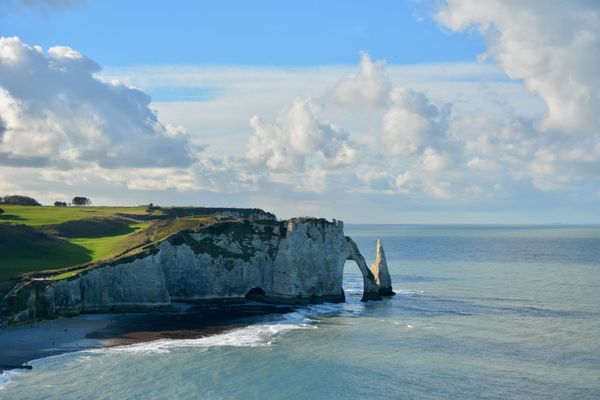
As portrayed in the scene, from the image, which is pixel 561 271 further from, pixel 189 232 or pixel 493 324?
pixel 189 232

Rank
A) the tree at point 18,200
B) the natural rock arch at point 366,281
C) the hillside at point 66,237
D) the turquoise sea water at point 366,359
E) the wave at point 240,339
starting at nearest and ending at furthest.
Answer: the turquoise sea water at point 366,359 → the wave at point 240,339 → the hillside at point 66,237 → the natural rock arch at point 366,281 → the tree at point 18,200

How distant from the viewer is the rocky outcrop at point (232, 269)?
65.1 metres

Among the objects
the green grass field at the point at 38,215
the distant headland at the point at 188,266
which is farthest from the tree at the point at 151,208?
the distant headland at the point at 188,266

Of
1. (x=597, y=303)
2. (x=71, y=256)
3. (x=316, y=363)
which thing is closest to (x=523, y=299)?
(x=597, y=303)

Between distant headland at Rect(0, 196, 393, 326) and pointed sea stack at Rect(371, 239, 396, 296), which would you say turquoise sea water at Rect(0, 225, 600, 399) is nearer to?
distant headland at Rect(0, 196, 393, 326)

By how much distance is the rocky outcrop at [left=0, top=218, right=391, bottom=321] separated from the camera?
65.1 meters

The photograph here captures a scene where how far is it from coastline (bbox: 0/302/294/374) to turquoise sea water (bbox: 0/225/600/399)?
6.92 ft

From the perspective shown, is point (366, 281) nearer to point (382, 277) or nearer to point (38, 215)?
point (382, 277)

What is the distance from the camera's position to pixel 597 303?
242 feet

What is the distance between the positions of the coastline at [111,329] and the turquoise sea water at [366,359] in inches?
83.0

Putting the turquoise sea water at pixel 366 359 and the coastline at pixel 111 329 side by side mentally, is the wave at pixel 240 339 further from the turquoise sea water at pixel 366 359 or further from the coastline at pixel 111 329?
the coastline at pixel 111 329

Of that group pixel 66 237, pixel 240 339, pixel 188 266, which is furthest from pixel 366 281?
pixel 66 237

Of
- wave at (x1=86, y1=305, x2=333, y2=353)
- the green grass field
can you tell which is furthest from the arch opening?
the green grass field

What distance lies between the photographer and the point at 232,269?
7462cm
